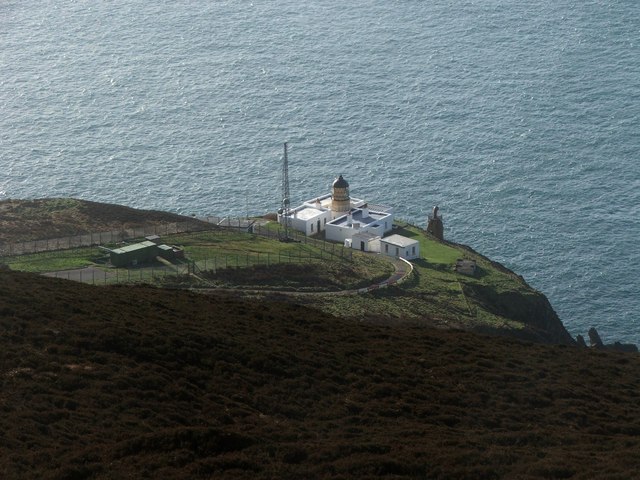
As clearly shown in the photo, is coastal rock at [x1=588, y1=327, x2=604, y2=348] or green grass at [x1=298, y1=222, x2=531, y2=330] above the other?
green grass at [x1=298, y1=222, x2=531, y2=330]

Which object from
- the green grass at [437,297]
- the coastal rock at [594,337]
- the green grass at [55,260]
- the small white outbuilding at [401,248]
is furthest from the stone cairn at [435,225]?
the green grass at [55,260]

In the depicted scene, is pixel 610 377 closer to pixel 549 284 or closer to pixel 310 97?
pixel 549 284

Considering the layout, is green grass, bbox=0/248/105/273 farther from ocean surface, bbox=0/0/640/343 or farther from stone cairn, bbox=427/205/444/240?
ocean surface, bbox=0/0/640/343

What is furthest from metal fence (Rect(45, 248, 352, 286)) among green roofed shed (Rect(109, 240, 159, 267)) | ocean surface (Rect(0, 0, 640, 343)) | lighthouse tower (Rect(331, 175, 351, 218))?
ocean surface (Rect(0, 0, 640, 343))

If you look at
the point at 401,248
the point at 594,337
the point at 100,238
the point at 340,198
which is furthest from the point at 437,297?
the point at 340,198

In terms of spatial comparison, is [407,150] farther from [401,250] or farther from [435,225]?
[401,250]

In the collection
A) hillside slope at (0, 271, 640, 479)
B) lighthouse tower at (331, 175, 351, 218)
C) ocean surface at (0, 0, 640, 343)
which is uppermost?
ocean surface at (0, 0, 640, 343)

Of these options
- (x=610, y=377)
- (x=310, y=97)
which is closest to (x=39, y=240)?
(x=610, y=377)
